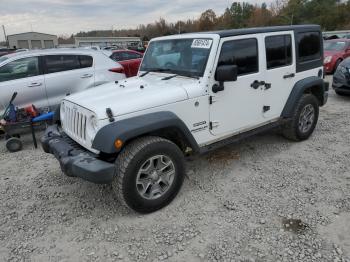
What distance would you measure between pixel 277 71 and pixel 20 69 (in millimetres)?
4893

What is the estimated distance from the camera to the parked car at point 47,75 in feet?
19.8

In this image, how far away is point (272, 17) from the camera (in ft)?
200

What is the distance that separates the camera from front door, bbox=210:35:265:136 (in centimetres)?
381

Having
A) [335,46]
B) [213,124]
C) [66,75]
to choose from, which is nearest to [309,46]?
[213,124]

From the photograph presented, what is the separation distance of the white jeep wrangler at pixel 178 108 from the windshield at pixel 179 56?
14 mm

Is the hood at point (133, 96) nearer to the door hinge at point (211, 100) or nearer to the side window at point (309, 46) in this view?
the door hinge at point (211, 100)

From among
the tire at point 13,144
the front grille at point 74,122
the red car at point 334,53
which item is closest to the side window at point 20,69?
the tire at point 13,144

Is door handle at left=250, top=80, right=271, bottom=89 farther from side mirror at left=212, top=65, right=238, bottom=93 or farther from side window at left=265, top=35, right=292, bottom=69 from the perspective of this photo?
side mirror at left=212, top=65, right=238, bottom=93

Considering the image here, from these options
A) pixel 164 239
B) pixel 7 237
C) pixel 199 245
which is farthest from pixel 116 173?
pixel 7 237

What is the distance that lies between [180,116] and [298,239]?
5.64 ft

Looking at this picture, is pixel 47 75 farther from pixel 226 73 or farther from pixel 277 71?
pixel 277 71

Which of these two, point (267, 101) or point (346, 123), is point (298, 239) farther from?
point (346, 123)

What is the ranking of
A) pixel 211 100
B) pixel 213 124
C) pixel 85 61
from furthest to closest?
1. pixel 85 61
2. pixel 213 124
3. pixel 211 100

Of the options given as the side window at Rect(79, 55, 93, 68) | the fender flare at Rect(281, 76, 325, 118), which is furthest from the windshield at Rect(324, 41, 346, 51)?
the side window at Rect(79, 55, 93, 68)
